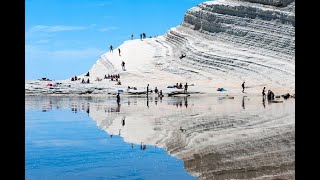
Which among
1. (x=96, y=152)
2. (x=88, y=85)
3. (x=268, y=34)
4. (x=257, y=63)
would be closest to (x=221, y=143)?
(x=96, y=152)

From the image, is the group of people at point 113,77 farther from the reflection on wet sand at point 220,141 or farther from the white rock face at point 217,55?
the reflection on wet sand at point 220,141

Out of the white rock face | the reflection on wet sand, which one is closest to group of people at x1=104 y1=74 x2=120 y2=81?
the white rock face

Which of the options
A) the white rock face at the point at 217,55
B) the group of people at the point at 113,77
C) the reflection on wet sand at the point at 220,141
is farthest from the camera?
the group of people at the point at 113,77

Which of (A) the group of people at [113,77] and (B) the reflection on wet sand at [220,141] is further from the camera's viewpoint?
(A) the group of people at [113,77]

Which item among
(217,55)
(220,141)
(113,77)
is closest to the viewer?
(220,141)

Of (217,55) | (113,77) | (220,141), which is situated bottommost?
(220,141)

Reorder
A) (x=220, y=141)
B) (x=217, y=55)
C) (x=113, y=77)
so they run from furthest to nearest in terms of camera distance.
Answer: (x=217, y=55)
(x=113, y=77)
(x=220, y=141)

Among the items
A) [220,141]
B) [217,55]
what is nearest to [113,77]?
[217,55]

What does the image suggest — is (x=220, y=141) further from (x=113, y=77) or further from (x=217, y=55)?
(x=217, y=55)

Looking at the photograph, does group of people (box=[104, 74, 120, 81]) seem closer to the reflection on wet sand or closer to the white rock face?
the white rock face

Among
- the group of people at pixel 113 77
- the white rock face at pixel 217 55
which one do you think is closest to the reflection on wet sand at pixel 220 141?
the white rock face at pixel 217 55

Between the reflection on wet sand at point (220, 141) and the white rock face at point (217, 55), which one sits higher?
the white rock face at point (217, 55)

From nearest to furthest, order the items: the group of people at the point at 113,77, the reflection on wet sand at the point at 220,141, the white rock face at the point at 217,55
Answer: the reflection on wet sand at the point at 220,141, the white rock face at the point at 217,55, the group of people at the point at 113,77
